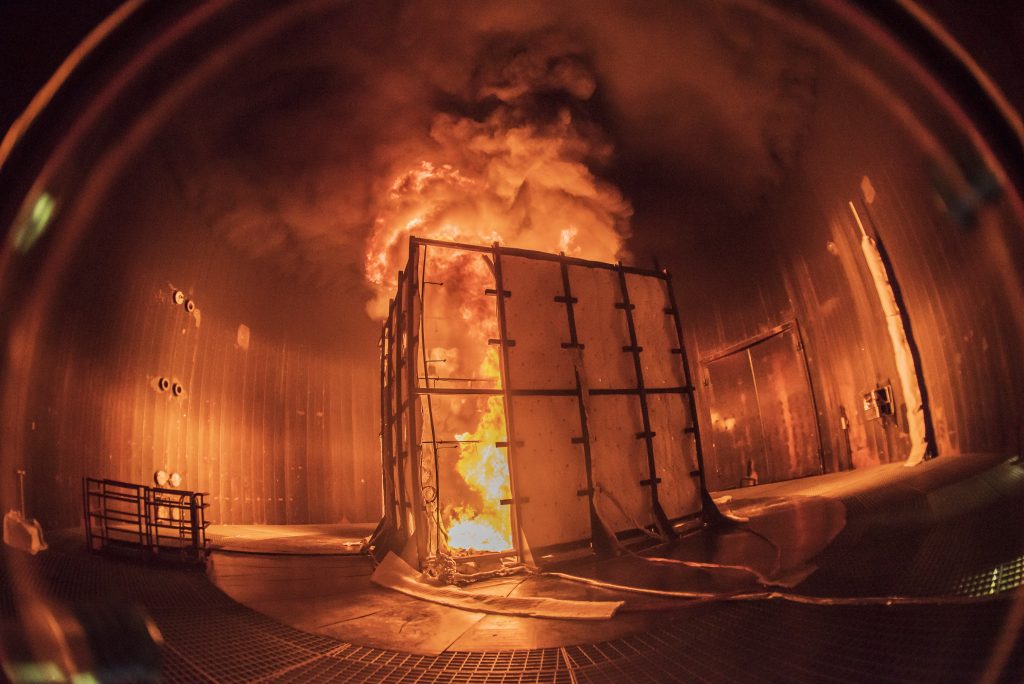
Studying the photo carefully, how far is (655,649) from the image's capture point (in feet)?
5.66

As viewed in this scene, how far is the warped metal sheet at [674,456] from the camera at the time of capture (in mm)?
4441

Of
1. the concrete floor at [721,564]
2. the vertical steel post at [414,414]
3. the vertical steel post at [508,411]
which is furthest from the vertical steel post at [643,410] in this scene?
the vertical steel post at [414,414]

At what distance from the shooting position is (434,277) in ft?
22.4

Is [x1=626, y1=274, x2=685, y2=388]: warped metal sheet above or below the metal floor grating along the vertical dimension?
above

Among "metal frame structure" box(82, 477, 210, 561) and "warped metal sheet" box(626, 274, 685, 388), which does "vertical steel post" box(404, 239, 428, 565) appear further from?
"warped metal sheet" box(626, 274, 685, 388)

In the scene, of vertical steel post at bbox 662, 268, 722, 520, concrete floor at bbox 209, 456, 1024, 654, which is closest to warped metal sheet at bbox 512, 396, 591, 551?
concrete floor at bbox 209, 456, 1024, 654

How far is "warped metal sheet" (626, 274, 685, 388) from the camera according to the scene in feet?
15.3

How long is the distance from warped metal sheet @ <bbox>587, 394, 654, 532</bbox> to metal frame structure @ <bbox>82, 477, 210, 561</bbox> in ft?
11.5

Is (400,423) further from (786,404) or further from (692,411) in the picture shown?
(786,404)

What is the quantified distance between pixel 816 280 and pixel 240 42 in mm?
4774

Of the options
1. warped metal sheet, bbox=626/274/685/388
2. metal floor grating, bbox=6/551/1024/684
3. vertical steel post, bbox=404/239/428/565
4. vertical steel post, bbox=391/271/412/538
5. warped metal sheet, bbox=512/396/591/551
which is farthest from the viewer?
vertical steel post, bbox=391/271/412/538

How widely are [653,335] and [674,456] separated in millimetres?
1519

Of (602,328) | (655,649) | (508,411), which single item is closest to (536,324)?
(602,328)

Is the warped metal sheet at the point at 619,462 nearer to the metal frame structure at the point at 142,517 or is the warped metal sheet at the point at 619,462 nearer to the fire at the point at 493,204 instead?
the fire at the point at 493,204
